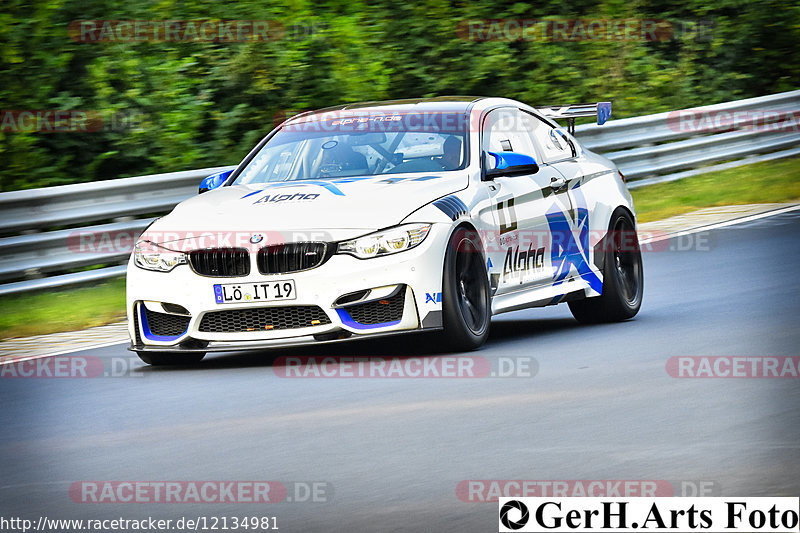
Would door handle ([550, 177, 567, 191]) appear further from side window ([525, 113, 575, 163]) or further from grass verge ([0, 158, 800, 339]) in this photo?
grass verge ([0, 158, 800, 339])

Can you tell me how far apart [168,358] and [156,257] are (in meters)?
0.74

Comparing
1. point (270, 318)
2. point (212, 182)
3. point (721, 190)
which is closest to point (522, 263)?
point (270, 318)

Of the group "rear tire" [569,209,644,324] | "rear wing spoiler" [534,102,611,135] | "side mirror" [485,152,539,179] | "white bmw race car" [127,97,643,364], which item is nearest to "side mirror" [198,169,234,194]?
"white bmw race car" [127,97,643,364]

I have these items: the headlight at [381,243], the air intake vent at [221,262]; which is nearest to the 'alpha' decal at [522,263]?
the headlight at [381,243]

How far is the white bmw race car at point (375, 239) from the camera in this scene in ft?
29.9

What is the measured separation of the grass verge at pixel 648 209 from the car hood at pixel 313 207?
2545 mm

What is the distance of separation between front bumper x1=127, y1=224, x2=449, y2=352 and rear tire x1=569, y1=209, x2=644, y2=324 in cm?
208

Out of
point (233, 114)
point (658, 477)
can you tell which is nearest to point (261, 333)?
point (658, 477)

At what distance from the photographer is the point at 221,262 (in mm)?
9227

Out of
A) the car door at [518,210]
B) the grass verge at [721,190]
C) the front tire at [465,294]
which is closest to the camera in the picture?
the front tire at [465,294]

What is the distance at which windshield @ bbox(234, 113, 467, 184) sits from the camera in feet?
33.0

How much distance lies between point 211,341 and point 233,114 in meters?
9.05

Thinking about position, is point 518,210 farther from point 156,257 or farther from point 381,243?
point 156,257

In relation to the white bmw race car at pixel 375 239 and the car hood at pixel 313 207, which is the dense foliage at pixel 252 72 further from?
the car hood at pixel 313 207
